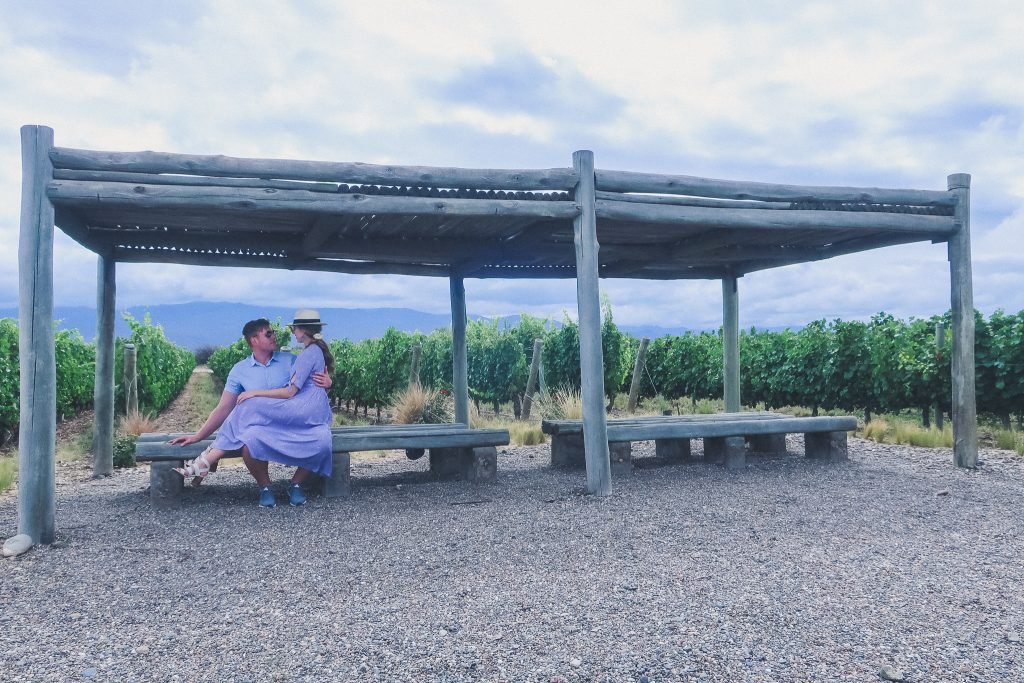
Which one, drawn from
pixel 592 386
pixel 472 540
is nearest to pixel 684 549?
pixel 472 540

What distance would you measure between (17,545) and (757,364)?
1269cm

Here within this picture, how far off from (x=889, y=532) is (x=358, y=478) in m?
4.40

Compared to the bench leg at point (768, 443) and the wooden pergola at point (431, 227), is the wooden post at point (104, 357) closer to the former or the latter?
the wooden pergola at point (431, 227)

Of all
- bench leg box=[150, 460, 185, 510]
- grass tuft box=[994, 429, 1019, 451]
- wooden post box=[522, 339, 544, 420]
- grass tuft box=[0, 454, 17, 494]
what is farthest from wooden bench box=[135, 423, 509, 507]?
grass tuft box=[994, 429, 1019, 451]

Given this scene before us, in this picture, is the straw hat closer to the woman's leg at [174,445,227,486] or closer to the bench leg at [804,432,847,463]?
the woman's leg at [174,445,227,486]

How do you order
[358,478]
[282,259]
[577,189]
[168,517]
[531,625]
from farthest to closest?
[282,259] < [358,478] < [577,189] < [168,517] < [531,625]

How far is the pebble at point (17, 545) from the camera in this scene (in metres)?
4.74

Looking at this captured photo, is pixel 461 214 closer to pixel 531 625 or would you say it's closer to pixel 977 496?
pixel 531 625

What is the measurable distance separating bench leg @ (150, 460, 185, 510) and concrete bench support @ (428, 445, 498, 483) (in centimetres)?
223

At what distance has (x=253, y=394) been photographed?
5.76m

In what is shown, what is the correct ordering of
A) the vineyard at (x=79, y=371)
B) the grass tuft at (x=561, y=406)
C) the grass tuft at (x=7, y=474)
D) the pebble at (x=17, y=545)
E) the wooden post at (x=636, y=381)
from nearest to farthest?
the pebble at (x=17, y=545)
the grass tuft at (x=7, y=474)
the vineyard at (x=79, y=371)
the grass tuft at (x=561, y=406)
the wooden post at (x=636, y=381)

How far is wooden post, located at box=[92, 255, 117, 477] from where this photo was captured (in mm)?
7375

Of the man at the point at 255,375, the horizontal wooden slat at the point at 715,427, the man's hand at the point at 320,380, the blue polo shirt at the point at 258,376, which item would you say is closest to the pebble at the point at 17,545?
the man at the point at 255,375

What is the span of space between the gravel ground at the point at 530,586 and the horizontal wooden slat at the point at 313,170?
2345 mm
